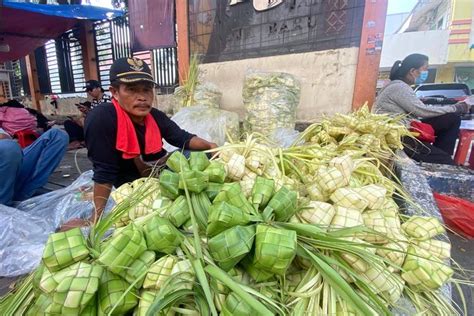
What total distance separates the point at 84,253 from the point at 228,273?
0.40 m

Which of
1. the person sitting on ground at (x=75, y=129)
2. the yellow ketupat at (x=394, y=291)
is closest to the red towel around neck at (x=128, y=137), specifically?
the yellow ketupat at (x=394, y=291)

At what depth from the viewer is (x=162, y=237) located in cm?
76

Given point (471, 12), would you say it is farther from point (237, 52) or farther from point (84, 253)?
point (84, 253)

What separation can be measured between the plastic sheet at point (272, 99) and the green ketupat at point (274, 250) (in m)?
2.60

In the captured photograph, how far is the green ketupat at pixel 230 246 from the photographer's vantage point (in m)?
0.67

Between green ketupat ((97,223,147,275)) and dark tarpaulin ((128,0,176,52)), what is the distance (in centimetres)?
521

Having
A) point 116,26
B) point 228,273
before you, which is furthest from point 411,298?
point 116,26

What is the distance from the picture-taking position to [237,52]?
14.0 feet

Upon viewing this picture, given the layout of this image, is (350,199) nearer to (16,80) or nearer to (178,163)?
(178,163)

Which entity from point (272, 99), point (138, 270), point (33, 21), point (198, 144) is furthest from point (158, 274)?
point (33, 21)

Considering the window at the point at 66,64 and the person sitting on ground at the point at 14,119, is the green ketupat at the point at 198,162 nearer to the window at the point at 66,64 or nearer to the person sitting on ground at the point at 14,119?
the person sitting on ground at the point at 14,119

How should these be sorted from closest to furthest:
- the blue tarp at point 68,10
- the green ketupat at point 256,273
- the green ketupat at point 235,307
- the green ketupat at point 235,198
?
1. the green ketupat at point 235,307
2. the green ketupat at point 256,273
3. the green ketupat at point 235,198
4. the blue tarp at point 68,10

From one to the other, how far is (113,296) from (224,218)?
36 cm

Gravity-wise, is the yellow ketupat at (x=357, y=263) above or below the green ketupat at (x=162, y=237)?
below
